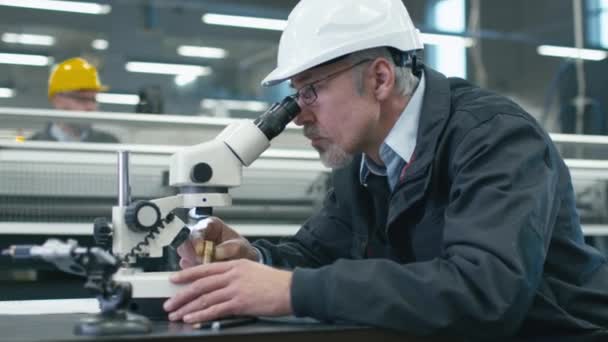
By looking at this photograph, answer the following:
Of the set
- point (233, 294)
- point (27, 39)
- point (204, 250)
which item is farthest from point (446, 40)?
point (233, 294)

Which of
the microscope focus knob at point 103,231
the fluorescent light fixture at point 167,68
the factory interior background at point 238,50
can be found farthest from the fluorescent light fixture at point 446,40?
the microscope focus knob at point 103,231

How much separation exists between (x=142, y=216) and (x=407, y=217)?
44cm

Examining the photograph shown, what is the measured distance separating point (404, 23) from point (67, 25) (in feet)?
28.4

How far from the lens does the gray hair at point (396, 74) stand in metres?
1.37

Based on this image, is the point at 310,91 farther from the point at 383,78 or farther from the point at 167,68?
the point at 167,68

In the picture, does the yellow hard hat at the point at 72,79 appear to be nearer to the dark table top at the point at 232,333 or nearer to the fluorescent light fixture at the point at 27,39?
the dark table top at the point at 232,333

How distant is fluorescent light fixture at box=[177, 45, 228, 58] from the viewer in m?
10.4

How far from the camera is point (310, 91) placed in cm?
138

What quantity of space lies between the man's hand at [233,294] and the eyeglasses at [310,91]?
409 millimetres

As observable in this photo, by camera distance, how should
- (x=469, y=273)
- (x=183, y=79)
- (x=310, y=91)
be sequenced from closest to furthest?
(x=469, y=273)
(x=310, y=91)
(x=183, y=79)

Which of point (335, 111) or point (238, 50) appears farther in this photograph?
point (238, 50)

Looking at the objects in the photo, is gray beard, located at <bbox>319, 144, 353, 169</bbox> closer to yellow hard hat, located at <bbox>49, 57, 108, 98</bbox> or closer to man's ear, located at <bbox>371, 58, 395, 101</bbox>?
man's ear, located at <bbox>371, 58, 395, 101</bbox>

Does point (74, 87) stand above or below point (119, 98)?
below

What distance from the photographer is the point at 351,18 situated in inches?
52.6
